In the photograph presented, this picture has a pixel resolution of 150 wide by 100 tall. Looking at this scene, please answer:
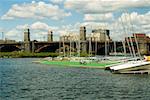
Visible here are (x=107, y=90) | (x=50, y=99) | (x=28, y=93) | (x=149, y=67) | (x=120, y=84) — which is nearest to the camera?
(x=50, y=99)

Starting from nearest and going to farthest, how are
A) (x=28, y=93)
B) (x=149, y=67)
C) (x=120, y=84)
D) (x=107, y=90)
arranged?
(x=28, y=93) < (x=107, y=90) < (x=120, y=84) < (x=149, y=67)

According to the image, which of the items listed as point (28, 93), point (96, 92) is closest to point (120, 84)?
point (96, 92)

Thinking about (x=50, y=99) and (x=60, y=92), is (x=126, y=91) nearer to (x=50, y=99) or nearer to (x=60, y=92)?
(x=60, y=92)

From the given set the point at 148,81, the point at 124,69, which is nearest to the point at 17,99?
the point at 148,81

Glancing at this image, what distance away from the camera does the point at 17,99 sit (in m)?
52.8

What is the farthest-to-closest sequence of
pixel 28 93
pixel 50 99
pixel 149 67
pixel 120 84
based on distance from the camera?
1. pixel 149 67
2. pixel 120 84
3. pixel 28 93
4. pixel 50 99

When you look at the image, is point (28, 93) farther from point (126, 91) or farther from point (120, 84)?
point (120, 84)

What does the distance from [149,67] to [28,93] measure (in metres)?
40.6

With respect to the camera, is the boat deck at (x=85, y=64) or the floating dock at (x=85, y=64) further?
the boat deck at (x=85, y=64)

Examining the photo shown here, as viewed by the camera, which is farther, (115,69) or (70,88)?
(115,69)

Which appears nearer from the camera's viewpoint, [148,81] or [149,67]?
[148,81]

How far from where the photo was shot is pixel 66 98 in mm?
53594

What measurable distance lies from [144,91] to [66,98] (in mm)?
12267

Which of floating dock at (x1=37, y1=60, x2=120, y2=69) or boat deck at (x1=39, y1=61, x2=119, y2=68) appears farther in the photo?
boat deck at (x1=39, y1=61, x2=119, y2=68)
